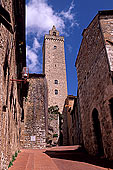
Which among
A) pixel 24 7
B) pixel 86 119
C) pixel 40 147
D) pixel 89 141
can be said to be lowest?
pixel 40 147

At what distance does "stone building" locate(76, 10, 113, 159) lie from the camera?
6.37 meters

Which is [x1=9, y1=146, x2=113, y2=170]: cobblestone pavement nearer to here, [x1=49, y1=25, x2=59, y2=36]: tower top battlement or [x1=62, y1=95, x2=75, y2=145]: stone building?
[x1=62, y1=95, x2=75, y2=145]: stone building

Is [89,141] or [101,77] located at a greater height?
[101,77]

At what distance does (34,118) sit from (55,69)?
2305cm

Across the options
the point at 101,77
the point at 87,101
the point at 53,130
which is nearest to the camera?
the point at 101,77

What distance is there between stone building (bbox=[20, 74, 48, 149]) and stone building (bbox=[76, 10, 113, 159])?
22.0ft

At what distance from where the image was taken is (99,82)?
24.3 ft

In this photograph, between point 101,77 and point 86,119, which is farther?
point 86,119

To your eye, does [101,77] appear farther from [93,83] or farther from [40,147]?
[40,147]

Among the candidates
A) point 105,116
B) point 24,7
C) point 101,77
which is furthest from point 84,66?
point 24,7

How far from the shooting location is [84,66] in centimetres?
999

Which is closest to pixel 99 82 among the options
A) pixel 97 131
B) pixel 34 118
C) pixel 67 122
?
pixel 97 131

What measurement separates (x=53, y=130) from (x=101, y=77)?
814 inches

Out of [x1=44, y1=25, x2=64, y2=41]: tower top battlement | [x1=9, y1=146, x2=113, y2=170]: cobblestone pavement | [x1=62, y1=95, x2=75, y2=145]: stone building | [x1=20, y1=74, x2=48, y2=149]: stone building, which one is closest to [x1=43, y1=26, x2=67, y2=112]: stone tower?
[x1=44, y1=25, x2=64, y2=41]: tower top battlement
